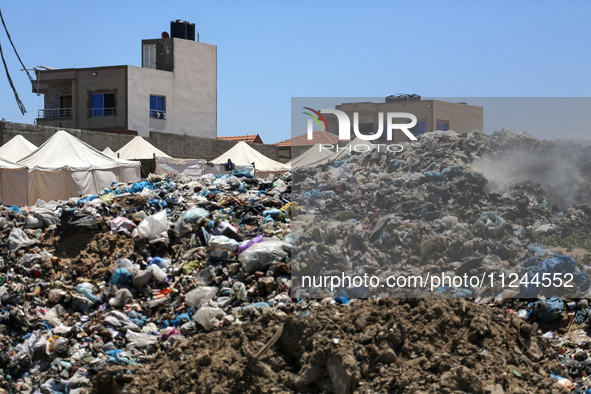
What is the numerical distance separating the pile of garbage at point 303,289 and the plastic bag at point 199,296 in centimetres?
2

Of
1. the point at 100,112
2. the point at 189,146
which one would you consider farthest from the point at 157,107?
the point at 189,146

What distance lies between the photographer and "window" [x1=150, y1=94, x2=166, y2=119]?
3250cm

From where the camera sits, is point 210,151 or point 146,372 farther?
point 210,151

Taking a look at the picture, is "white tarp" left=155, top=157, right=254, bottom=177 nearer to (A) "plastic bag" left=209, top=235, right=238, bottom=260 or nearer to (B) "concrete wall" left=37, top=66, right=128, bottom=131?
(A) "plastic bag" left=209, top=235, right=238, bottom=260

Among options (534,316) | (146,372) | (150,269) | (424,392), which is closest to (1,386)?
(146,372)

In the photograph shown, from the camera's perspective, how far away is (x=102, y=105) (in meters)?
31.3

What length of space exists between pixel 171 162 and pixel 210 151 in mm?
7383

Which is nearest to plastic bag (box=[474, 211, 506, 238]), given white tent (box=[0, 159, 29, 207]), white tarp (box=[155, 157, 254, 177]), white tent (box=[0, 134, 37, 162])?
white tent (box=[0, 159, 29, 207])

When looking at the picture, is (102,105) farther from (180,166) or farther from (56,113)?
(180,166)

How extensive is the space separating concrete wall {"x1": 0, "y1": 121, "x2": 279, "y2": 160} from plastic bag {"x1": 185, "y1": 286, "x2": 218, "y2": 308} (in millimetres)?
14329

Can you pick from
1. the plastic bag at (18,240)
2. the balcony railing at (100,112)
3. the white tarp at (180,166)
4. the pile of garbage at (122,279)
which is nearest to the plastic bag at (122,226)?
the pile of garbage at (122,279)

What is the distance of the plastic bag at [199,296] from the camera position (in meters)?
6.68

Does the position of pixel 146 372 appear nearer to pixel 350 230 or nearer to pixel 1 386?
pixel 1 386

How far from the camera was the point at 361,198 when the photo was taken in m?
9.38
